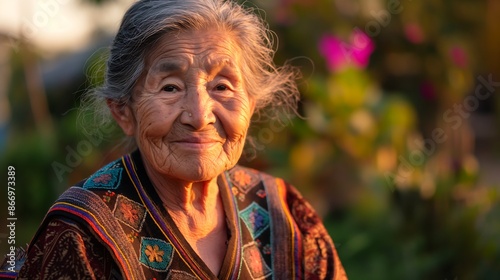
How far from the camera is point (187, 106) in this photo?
2383 millimetres

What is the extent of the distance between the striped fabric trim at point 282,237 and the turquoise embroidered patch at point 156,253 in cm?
42

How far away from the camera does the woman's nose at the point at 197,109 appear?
7.78 ft

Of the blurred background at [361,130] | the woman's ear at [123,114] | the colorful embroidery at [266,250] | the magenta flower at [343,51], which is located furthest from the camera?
the magenta flower at [343,51]

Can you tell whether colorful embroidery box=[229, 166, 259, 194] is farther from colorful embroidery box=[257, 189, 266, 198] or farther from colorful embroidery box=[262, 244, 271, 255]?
colorful embroidery box=[262, 244, 271, 255]

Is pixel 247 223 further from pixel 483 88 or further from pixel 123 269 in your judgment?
pixel 483 88

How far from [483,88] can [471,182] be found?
311 cm

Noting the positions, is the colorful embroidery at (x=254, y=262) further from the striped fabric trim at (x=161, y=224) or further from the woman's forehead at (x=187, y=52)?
the woman's forehead at (x=187, y=52)

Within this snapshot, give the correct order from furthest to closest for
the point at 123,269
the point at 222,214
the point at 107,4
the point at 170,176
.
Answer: the point at 107,4, the point at 222,214, the point at 170,176, the point at 123,269

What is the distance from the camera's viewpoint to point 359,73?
5426 mm

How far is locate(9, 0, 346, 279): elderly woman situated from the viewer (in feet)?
7.54

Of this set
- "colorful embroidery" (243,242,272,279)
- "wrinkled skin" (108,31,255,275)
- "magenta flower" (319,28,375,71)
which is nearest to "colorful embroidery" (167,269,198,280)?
"wrinkled skin" (108,31,255,275)

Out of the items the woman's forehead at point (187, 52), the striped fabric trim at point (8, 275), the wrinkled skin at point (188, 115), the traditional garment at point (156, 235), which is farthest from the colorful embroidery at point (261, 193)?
the striped fabric trim at point (8, 275)

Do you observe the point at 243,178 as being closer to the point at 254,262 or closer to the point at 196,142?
the point at 254,262

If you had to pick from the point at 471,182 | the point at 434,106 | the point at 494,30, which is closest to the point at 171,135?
the point at 471,182
